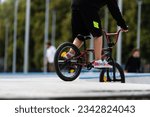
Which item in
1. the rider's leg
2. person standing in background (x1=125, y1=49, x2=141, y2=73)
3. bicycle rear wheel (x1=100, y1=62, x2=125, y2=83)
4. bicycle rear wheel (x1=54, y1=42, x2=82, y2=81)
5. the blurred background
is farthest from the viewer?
the blurred background

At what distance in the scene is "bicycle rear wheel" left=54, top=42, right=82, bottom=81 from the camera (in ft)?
30.1

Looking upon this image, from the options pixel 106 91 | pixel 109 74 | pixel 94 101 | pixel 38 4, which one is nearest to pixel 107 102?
pixel 94 101

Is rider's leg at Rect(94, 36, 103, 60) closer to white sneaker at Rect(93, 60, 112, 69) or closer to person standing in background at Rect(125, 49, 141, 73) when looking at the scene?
white sneaker at Rect(93, 60, 112, 69)

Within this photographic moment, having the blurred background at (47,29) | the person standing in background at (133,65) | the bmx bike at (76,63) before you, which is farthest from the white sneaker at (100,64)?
the blurred background at (47,29)

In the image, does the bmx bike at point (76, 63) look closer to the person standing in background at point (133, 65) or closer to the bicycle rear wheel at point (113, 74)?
the bicycle rear wheel at point (113, 74)

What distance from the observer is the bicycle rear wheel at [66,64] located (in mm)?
9172

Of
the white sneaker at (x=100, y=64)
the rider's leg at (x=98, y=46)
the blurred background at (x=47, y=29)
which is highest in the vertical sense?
the blurred background at (x=47, y=29)

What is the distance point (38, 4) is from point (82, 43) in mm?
75837

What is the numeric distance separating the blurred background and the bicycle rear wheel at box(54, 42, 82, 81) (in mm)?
35939

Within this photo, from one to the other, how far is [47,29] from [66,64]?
57.6m

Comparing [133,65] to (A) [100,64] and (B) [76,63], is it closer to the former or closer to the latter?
(A) [100,64]

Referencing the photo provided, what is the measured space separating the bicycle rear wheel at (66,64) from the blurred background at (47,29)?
118ft

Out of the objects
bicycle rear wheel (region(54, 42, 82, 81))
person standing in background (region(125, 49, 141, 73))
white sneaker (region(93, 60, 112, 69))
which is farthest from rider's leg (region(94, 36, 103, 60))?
person standing in background (region(125, 49, 141, 73))

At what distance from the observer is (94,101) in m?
6.20
